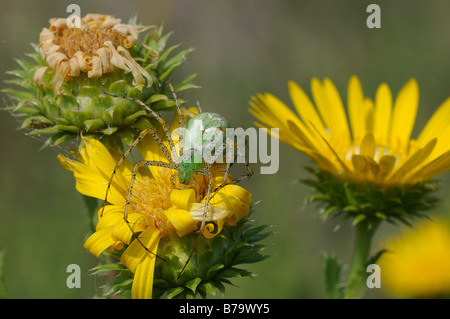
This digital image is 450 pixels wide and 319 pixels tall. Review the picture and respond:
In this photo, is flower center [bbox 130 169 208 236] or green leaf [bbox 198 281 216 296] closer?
green leaf [bbox 198 281 216 296]

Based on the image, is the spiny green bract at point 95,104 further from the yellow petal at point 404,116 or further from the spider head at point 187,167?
the yellow petal at point 404,116

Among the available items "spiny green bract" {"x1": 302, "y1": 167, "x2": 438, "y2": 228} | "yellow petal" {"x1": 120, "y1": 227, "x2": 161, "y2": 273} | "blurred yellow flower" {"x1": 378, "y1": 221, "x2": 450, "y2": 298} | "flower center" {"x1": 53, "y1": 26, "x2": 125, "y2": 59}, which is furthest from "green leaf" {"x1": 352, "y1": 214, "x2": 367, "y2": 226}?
"flower center" {"x1": 53, "y1": 26, "x2": 125, "y2": 59}

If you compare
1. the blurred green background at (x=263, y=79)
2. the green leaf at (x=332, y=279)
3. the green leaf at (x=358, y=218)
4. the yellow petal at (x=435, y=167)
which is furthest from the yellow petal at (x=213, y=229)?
the blurred green background at (x=263, y=79)

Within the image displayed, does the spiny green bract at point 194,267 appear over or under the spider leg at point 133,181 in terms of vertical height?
under

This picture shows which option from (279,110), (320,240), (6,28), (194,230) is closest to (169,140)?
(194,230)

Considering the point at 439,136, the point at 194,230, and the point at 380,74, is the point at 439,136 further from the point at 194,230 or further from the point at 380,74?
the point at 380,74

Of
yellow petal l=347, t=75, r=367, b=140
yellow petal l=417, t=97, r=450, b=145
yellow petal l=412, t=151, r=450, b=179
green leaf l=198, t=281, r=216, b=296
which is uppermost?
yellow petal l=347, t=75, r=367, b=140

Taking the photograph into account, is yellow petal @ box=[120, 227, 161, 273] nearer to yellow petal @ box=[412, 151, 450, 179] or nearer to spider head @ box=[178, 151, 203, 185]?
spider head @ box=[178, 151, 203, 185]
